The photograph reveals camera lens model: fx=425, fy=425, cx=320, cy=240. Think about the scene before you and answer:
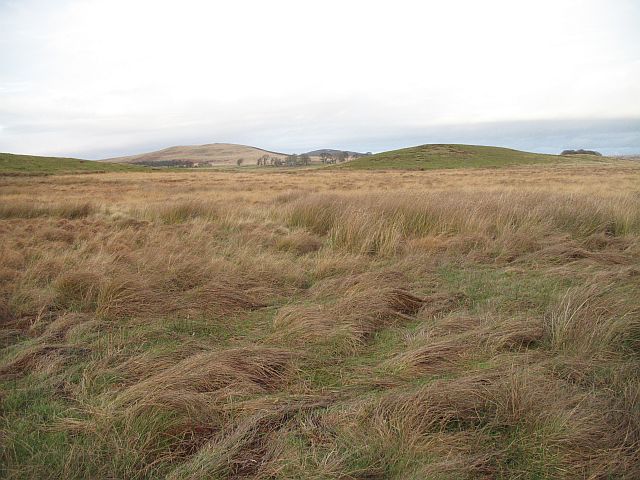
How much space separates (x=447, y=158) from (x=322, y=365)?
77.7m

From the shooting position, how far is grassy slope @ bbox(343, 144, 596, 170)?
71.2 m

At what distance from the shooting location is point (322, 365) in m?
3.18

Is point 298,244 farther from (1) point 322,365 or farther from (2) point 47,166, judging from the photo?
(2) point 47,166

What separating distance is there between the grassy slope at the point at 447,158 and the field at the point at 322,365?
63968mm

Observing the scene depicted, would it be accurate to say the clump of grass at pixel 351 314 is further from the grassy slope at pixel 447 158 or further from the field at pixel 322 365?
the grassy slope at pixel 447 158

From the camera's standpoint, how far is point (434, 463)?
1996 mm

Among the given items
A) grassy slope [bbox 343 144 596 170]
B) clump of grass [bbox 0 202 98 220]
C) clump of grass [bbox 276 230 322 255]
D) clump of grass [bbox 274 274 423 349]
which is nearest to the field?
clump of grass [bbox 274 274 423 349]

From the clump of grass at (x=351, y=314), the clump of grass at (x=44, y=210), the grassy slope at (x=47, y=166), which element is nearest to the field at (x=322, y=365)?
the clump of grass at (x=351, y=314)

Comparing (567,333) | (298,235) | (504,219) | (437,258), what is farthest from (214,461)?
(504,219)

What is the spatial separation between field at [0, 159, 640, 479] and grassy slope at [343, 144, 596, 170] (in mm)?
63968

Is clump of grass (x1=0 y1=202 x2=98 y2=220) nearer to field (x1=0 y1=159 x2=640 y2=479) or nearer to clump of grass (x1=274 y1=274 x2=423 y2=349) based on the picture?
field (x1=0 y1=159 x2=640 y2=479)

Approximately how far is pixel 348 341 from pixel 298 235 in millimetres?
4407

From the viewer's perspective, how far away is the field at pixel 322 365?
2125mm

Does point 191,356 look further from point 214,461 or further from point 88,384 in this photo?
point 214,461
